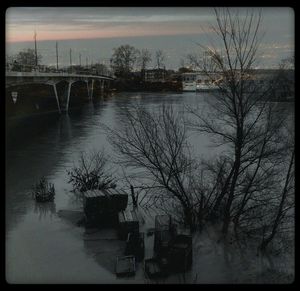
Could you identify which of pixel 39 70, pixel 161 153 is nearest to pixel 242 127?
pixel 161 153

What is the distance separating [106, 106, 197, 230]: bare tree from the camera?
446 centimetres

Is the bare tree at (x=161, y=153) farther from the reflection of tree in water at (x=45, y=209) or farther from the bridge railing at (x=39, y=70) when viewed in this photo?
the reflection of tree in water at (x=45, y=209)

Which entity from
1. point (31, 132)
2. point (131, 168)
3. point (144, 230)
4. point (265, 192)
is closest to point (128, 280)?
point (144, 230)

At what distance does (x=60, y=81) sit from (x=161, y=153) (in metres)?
4.36

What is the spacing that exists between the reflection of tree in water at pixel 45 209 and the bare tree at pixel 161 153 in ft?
3.05

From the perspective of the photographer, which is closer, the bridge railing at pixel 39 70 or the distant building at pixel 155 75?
the distant building at pixel 155 75

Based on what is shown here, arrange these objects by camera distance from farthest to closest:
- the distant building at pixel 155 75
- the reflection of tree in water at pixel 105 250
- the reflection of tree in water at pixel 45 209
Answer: the reflection of tree in water at pixel 45 209 → the distant building at pixel 155 75 → the reflection of tree in water at pixel 105 250

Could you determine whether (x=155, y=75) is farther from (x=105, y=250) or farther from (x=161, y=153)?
(x=105, y=250)

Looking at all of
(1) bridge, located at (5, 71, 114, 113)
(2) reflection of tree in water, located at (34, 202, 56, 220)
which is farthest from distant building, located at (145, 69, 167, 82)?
(2) reflection of tree in water, located at (34, 202, 56, 220)

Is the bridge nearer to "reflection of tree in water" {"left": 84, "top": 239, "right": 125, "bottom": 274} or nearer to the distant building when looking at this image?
the distant building

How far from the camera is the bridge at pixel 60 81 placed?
5.81 m

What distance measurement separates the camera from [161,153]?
464 cm

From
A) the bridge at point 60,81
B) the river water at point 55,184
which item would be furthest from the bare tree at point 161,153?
the bridge at point 60,81

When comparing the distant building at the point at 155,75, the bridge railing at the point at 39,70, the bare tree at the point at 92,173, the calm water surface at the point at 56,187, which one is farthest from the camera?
the bare tree at the point at 92,173
